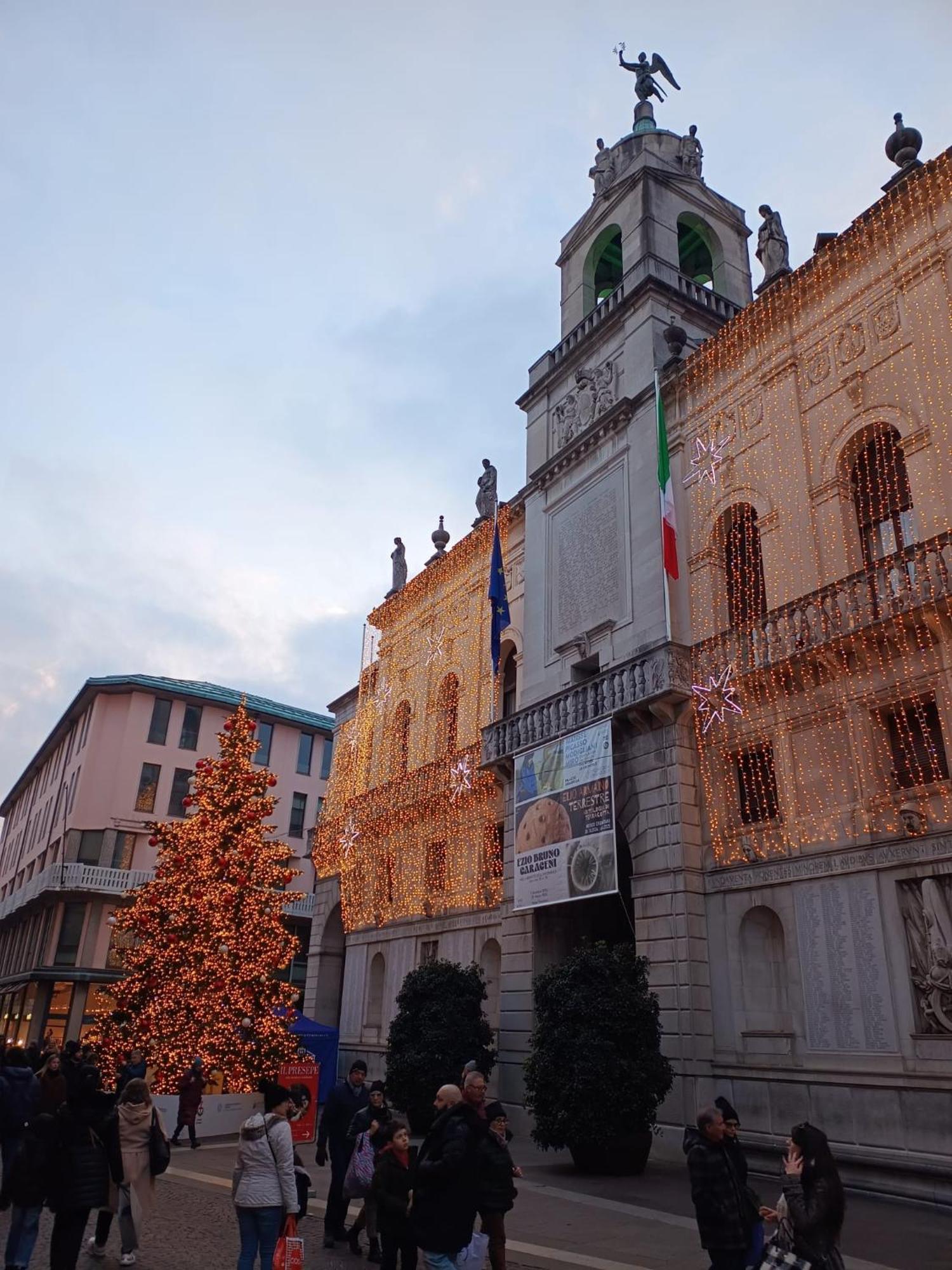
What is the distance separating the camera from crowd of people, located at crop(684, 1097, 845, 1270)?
5.30m

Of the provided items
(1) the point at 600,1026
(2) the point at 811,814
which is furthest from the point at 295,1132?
(2) the point at 811,814

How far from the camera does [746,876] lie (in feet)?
54.2

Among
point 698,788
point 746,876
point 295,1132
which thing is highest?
point 698,788

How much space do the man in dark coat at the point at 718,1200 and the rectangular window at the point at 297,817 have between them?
151ft

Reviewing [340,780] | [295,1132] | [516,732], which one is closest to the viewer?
[295,1132]

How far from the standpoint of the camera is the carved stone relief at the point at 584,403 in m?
23.9

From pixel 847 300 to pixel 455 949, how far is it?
59.5 feet

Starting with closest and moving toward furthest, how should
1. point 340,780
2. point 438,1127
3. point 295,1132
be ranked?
point 438,1127
point 295,1132
point 340,780

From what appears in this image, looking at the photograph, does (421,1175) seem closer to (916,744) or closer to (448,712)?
(916,744)

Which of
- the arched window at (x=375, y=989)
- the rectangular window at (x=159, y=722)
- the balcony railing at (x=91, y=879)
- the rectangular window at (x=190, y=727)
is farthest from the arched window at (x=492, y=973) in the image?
the rectangular window at (x=159, y=722)

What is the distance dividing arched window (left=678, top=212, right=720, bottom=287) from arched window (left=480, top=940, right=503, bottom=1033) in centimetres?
1926

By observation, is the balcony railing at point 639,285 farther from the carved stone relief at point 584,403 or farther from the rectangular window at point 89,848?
the rectangular window at point 89,848

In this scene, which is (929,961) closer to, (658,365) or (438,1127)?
(438,1127)

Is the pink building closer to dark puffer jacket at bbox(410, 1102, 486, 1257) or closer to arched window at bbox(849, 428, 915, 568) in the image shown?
arched window at bbox(849, 428, 915, 568)
